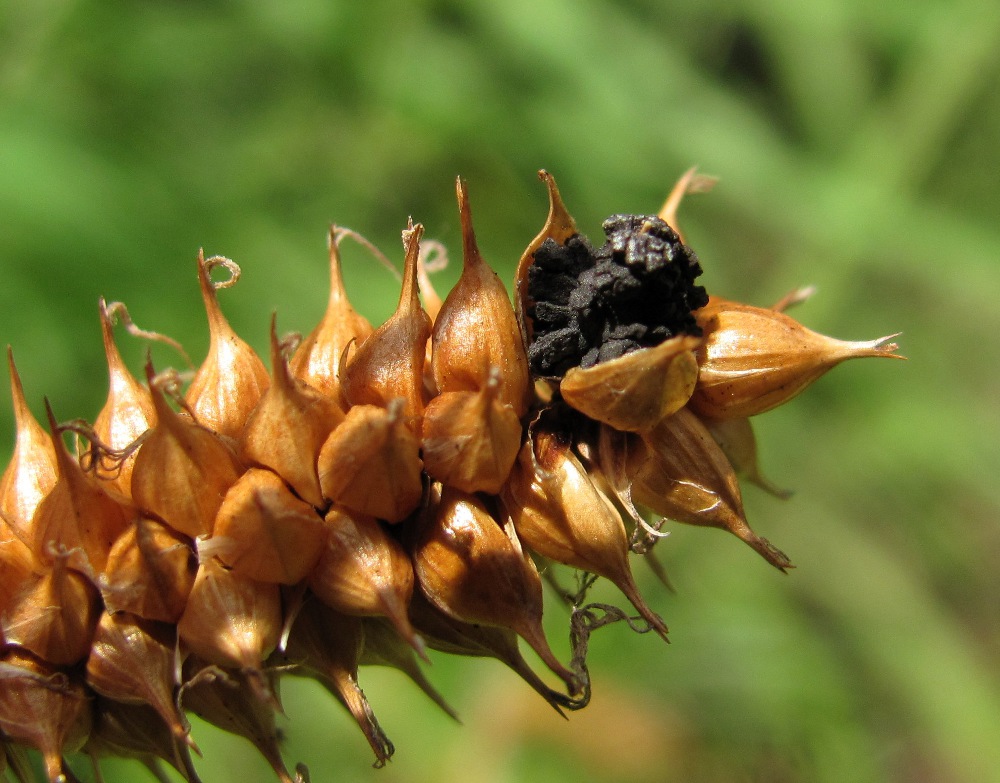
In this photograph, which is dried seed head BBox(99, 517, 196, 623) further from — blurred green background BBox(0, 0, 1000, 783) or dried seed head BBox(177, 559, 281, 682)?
blurred green background BBox(0, 0, 1000, 783)

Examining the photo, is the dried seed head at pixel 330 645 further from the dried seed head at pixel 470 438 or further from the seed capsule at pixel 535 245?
the seed capsule at pixel 535 245

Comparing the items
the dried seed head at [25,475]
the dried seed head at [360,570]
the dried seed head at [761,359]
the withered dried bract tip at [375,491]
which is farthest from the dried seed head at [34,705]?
the dried seed head at [761,359]

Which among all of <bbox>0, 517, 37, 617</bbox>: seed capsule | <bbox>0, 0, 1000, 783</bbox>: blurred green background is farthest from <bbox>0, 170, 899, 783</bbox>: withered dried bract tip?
<bbox>0, 0, 1000, 783</bbox>: blurred green background

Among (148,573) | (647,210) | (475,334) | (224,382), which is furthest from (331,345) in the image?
(647,210)

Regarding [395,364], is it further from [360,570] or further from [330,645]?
[330,645]

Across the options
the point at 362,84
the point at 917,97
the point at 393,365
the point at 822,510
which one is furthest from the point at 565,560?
the point at 917,97

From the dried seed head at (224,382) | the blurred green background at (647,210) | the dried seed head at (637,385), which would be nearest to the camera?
the dried seed head at (637,385)
